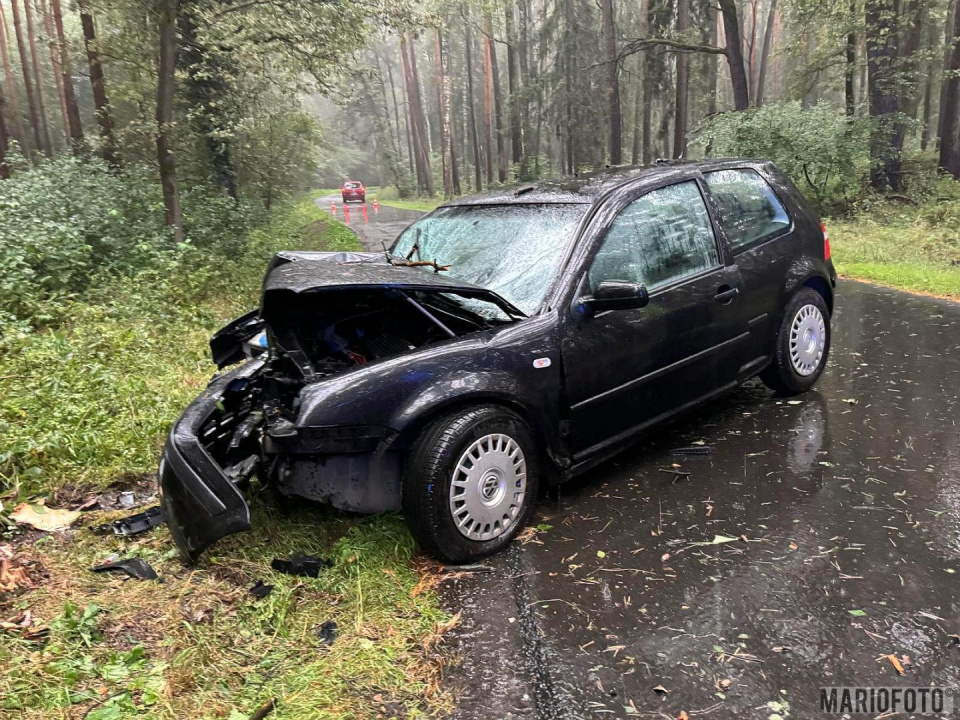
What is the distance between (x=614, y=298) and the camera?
131 inches

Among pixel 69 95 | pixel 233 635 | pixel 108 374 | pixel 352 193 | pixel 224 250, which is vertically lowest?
pixel 233 635

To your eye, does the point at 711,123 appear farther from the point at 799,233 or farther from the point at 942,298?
the point at 799,233

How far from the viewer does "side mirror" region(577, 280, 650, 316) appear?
3307mm

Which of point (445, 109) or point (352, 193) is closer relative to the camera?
point (445, 109)

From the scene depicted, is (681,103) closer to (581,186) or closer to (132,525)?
(581,186)

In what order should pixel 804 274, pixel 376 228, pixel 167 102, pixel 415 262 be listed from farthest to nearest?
pixel 376 228 < pixel 167 102 < pixel 804 274 < pixel 415 262

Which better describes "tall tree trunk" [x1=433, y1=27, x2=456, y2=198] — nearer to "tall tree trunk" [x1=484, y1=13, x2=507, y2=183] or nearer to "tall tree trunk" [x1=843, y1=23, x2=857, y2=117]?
"tall tree trunk" [x1=484, y1=13, x2=507, y2=183]

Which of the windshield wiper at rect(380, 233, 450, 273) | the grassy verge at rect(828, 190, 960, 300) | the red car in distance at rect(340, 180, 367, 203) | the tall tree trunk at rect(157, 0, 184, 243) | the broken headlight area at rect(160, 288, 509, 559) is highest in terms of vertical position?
the tall tree trunk at rect(157, 0, 184, 243)

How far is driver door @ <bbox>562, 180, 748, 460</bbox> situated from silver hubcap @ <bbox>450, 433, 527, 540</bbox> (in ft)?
1.48

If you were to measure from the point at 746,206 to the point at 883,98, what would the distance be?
611 inches

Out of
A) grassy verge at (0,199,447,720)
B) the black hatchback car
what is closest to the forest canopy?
grassy verge at (0,199,447,720)

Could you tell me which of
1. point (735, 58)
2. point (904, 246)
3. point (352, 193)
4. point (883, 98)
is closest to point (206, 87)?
point (904, 246)

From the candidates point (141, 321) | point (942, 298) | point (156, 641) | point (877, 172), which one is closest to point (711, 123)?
point (877, 172)

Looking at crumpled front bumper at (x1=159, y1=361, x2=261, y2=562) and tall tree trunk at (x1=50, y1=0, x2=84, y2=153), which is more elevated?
tall tree trunk at (x1=50, y1=0, x2=84, y2=153)
